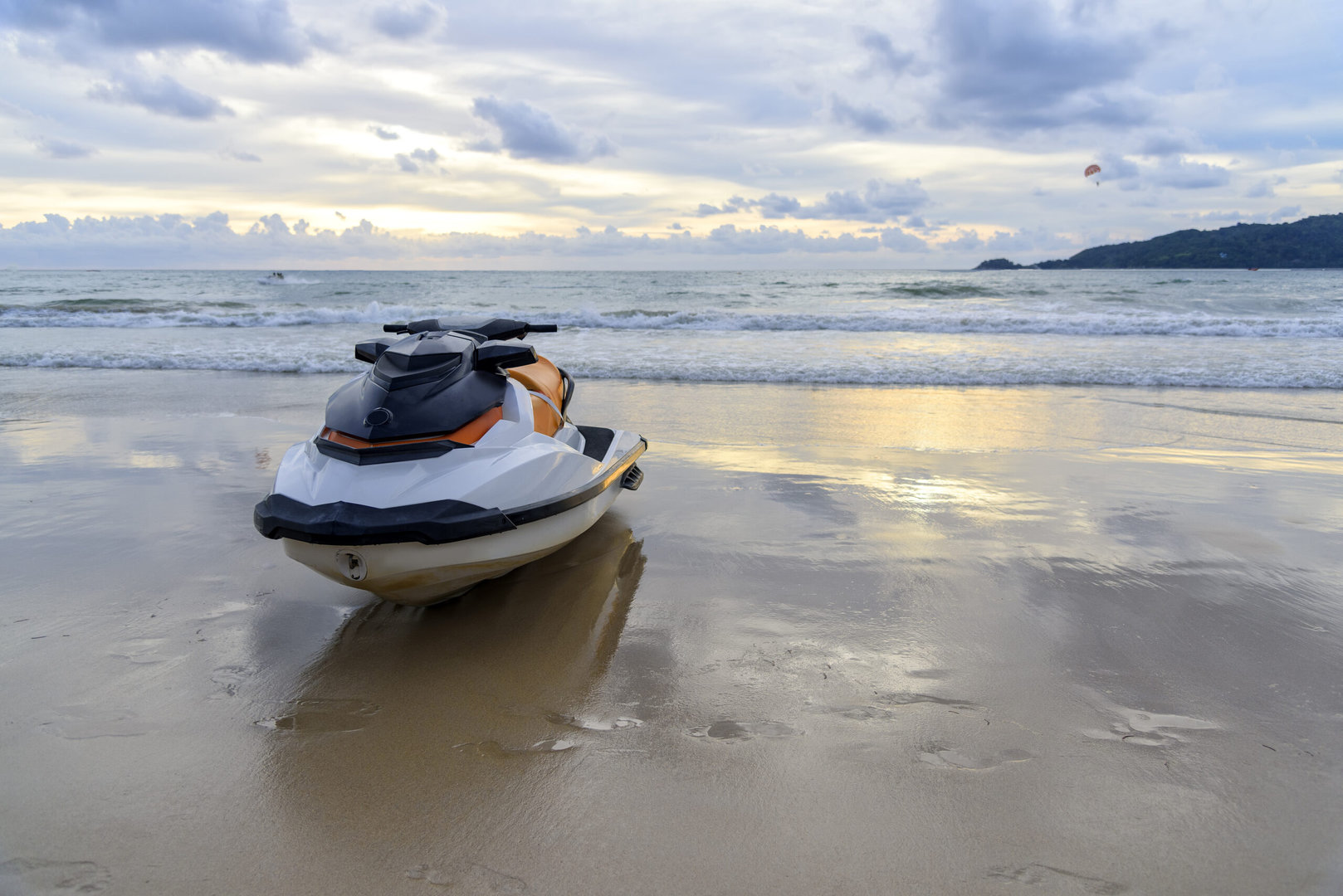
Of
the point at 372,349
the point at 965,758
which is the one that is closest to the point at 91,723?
the point at 372,349

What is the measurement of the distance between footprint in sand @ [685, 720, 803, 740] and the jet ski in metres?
1.01

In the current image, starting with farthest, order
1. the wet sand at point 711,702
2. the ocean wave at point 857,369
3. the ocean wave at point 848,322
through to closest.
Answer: the ocean wave at point 848,322 → the ocean wave at point 857,369 → the wet sand at point 711,702

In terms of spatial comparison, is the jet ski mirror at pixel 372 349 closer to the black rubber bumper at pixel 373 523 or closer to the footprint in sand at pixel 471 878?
the black rubber bumper at pixel 373 523

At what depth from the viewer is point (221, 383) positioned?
9742mm

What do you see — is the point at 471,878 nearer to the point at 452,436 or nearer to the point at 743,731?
the point at 743,731

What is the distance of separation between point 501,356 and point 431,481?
2.49ft

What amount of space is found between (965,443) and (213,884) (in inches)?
229

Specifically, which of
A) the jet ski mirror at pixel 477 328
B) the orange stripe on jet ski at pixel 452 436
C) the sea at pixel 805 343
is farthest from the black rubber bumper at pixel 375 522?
the sea at pixel 805 343

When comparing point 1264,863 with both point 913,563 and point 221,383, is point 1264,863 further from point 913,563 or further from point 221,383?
point 221,383

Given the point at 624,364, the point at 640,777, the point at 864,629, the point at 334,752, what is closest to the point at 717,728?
the point at 640,777

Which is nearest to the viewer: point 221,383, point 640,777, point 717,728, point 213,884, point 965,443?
point 213,884

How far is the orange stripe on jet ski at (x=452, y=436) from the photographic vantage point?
283cm

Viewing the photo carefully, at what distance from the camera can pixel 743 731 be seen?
2357mm

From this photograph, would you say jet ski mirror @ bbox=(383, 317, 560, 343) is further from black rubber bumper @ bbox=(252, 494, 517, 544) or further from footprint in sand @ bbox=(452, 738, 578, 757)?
footprint in sand @ bbox=(452, 738, 578, 757)
